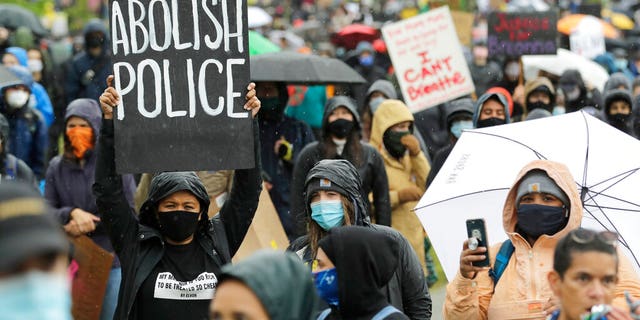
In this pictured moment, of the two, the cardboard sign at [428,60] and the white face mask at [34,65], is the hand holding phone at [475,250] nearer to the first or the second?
the cardboard sign at [428,60]

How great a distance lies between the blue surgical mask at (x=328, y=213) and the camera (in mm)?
6453

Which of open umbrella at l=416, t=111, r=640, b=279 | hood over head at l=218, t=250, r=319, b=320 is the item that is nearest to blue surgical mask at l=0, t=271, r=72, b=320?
hood over head at l=218, t=250, r=319, b=320

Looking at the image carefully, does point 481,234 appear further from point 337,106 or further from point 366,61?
point 366,61

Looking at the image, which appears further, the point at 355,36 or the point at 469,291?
the point at 355,36

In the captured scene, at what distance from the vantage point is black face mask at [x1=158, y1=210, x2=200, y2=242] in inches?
249

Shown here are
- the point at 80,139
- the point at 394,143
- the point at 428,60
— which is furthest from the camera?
the point at 428,60

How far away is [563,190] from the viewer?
5918 millimetres

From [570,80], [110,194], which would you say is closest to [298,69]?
[570,80]

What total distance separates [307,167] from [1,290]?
627 cm

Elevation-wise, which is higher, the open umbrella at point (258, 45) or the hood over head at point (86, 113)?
the open umbrella at point (258, 45)

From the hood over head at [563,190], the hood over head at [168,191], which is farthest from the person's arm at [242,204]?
the hood over head at [563,190]

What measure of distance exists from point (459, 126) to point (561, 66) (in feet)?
17.8

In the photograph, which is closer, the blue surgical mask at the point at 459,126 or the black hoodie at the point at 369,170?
the black hoodie at the point at 369,170

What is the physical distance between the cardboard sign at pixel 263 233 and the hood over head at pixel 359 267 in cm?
409
